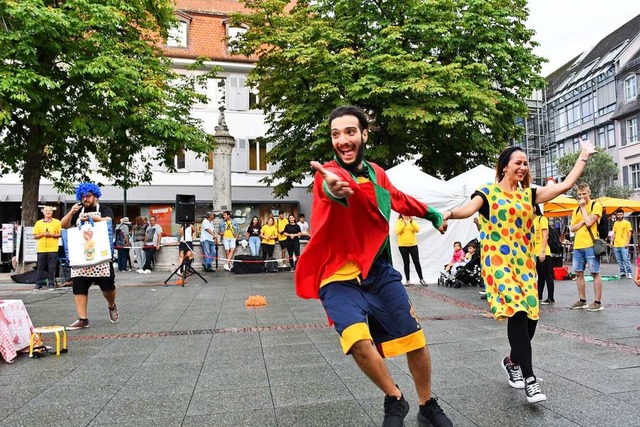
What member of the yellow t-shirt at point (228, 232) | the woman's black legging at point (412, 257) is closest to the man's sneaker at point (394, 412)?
the woman's black legging at point (412, 257)

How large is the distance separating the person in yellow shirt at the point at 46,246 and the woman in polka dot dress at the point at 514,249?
37.4 ft

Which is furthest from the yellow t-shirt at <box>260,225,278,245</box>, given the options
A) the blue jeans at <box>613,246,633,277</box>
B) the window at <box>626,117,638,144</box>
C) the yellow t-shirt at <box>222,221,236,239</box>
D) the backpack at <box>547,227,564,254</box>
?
the window at <box>626,117,638,144</box>

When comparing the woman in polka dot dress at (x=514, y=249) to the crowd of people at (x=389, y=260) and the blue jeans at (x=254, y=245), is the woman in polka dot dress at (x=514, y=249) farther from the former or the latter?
the blue jeans at (x=254, y=245)

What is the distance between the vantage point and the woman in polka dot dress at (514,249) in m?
3.80

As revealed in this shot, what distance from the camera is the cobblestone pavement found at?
3.61 meters

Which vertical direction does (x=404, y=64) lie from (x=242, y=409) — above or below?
above

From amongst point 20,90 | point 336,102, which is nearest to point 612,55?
point 336,102

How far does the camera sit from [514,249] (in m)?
3.93

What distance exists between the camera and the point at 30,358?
5.69m

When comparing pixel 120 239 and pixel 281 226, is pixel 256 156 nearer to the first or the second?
pixel 120 239

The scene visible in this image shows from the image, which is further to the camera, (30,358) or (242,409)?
(30,358)

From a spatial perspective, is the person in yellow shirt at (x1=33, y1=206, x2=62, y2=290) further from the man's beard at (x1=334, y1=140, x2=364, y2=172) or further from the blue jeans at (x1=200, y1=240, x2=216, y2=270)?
the man's beard at (x1=334, y1=140, x2=364, y2=172)

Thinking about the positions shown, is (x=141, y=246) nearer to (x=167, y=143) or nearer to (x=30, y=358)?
(x=167, y=143)

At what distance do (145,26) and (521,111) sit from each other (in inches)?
567
